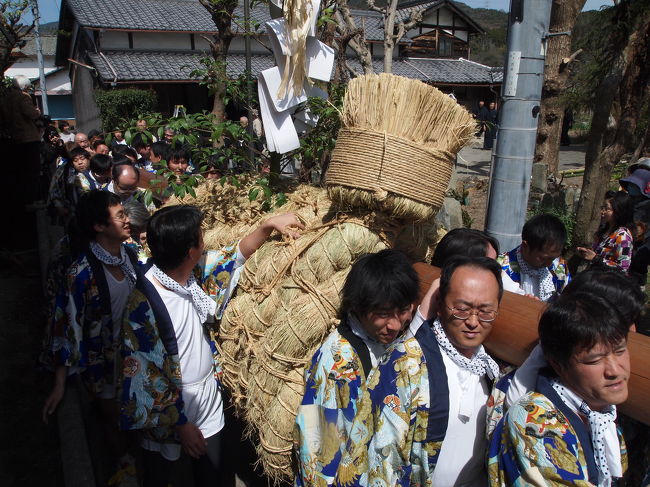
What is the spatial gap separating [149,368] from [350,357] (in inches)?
39.2

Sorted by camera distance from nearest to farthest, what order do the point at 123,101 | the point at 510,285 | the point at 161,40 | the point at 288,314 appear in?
1. the point at 288,314
2. the point at 510,285
3. the point at 123,101
4. the point at 161,40

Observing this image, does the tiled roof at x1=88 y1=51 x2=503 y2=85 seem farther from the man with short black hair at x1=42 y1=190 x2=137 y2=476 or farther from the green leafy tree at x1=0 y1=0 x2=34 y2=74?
the man with short black hair at x1=42 y1=190 x2=137 y2=476

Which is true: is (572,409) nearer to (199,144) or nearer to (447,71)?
(199,144)

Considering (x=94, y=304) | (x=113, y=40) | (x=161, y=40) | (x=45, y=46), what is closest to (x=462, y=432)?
(x=94, y=304)

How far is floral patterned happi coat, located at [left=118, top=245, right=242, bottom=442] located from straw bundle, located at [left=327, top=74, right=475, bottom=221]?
103cm

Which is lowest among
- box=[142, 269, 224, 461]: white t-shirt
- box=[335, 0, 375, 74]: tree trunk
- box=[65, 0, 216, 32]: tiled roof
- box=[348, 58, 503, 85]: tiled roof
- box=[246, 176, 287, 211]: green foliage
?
box=[142, 269, 224, 461]: white t-shirt

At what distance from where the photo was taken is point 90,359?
2.98m

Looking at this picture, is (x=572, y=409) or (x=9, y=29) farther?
(x=9, y=29)

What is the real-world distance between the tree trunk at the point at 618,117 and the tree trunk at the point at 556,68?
94 centimetres

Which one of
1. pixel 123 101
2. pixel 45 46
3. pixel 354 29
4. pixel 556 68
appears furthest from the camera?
pixel 45 46

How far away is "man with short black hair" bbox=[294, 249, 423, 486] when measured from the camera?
1926 mm

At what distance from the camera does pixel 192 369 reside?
8.46 ft

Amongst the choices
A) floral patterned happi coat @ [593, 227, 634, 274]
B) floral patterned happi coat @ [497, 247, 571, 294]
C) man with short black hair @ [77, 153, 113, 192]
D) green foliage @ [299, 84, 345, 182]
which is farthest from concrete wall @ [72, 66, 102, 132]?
floral patterned happi coat @ [497, 247, 571, 294]

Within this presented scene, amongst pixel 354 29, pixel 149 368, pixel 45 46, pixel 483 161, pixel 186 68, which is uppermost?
pixel 45 46
